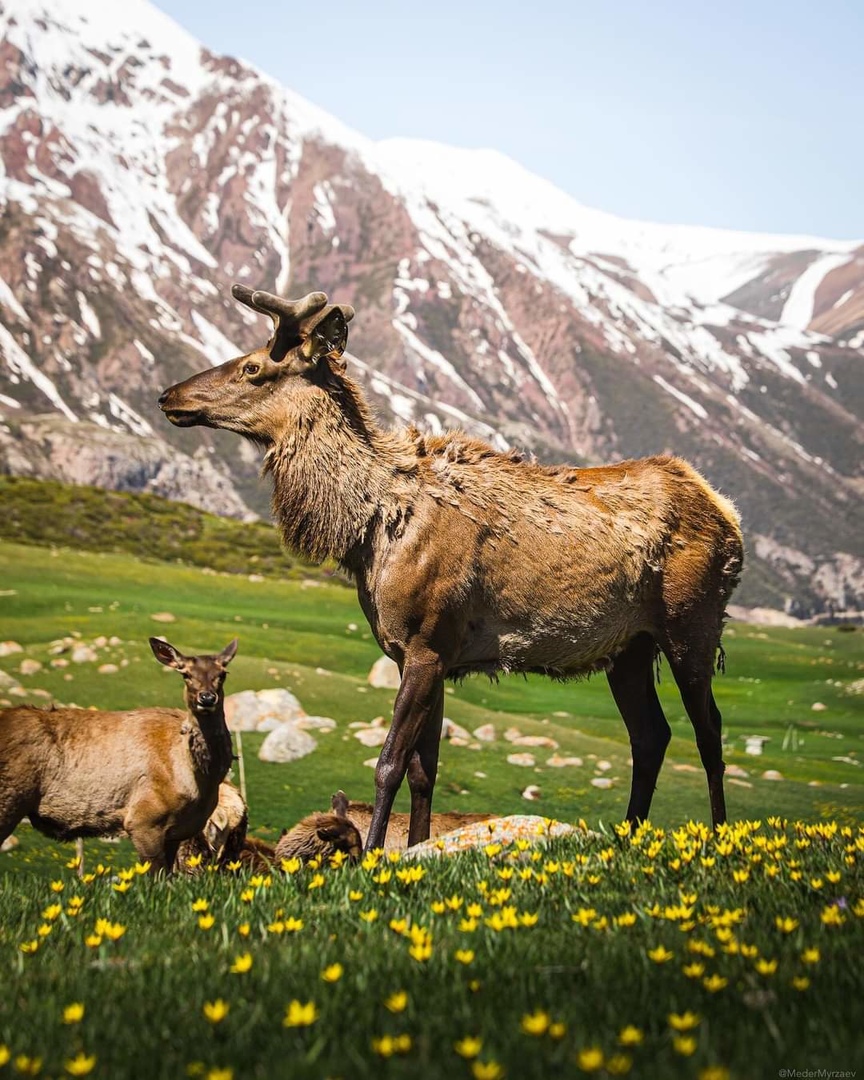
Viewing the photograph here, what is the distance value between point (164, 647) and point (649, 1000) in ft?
26.3

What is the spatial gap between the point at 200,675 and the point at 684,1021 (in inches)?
313

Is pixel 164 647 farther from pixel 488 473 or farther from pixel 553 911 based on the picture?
pixel 553 911

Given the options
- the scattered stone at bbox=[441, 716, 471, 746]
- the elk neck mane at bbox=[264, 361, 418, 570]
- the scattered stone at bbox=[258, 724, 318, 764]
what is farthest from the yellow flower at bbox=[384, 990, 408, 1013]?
the scattered stone at bbox=[441, 716, 471, 746]

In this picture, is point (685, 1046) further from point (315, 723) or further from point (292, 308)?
point (315, 723)

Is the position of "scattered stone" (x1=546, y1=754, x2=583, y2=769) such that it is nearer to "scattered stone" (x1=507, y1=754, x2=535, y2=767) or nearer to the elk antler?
"scattered stone" (x1=507, y1=754, x2=535, y2=767)

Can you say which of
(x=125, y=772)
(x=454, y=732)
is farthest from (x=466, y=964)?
(x=454, y=732)

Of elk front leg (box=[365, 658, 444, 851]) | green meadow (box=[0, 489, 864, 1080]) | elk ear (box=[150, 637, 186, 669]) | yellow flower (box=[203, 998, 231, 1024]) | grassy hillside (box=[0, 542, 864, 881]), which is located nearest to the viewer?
green meadow (box=[0, 489, 864, 1080])

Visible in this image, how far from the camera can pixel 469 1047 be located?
146 inches

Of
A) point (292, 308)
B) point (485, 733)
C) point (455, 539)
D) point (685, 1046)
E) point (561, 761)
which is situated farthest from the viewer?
point (485, 733)

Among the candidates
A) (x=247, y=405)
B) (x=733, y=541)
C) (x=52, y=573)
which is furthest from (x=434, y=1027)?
(x=52, y=573)

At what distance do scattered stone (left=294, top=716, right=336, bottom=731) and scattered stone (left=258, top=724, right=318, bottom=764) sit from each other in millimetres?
688

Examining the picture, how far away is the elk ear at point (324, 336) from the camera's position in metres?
10.2

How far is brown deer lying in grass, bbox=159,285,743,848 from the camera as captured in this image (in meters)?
9.76

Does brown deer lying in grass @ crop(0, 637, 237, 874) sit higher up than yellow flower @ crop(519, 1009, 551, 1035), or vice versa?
yellow flower @ crop(519, 1009, 551, 1035)
